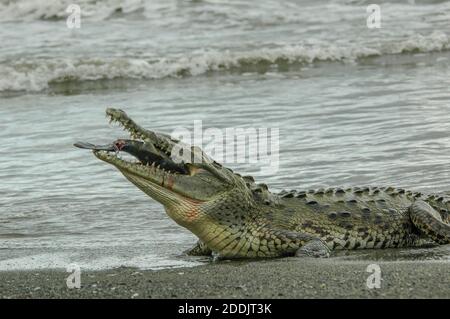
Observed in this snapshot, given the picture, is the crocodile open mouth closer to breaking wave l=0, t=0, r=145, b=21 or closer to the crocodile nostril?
the crocodile nostril

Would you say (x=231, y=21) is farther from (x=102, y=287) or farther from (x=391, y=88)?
(x=102, y=287)

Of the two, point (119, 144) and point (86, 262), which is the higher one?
point (119, 144)

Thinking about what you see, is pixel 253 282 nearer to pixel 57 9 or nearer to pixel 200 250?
pixel 200 250

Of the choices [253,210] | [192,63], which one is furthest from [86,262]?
[192,63]

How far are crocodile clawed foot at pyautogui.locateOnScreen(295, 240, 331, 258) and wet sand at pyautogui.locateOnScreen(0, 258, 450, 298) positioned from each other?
0.23m

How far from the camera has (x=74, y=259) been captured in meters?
7.89

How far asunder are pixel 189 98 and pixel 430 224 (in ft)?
28.1

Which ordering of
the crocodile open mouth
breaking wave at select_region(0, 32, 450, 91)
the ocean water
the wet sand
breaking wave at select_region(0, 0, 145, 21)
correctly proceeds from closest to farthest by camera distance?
the wet sand < the crocodile open mouth < the ocean water < breaking wave at select_region(0, 32, 450, 91) < breaking wave at select_region(0, 0, 145, 21)

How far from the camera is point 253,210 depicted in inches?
307

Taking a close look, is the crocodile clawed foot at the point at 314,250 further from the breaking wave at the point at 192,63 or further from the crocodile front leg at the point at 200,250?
the breaking wave at the point at 192,63

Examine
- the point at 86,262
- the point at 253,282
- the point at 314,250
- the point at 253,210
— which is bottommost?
the point at 86,262

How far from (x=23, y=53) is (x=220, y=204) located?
13.5 m

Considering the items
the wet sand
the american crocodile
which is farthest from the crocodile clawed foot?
the wet sand

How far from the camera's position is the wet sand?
588 centimetres
